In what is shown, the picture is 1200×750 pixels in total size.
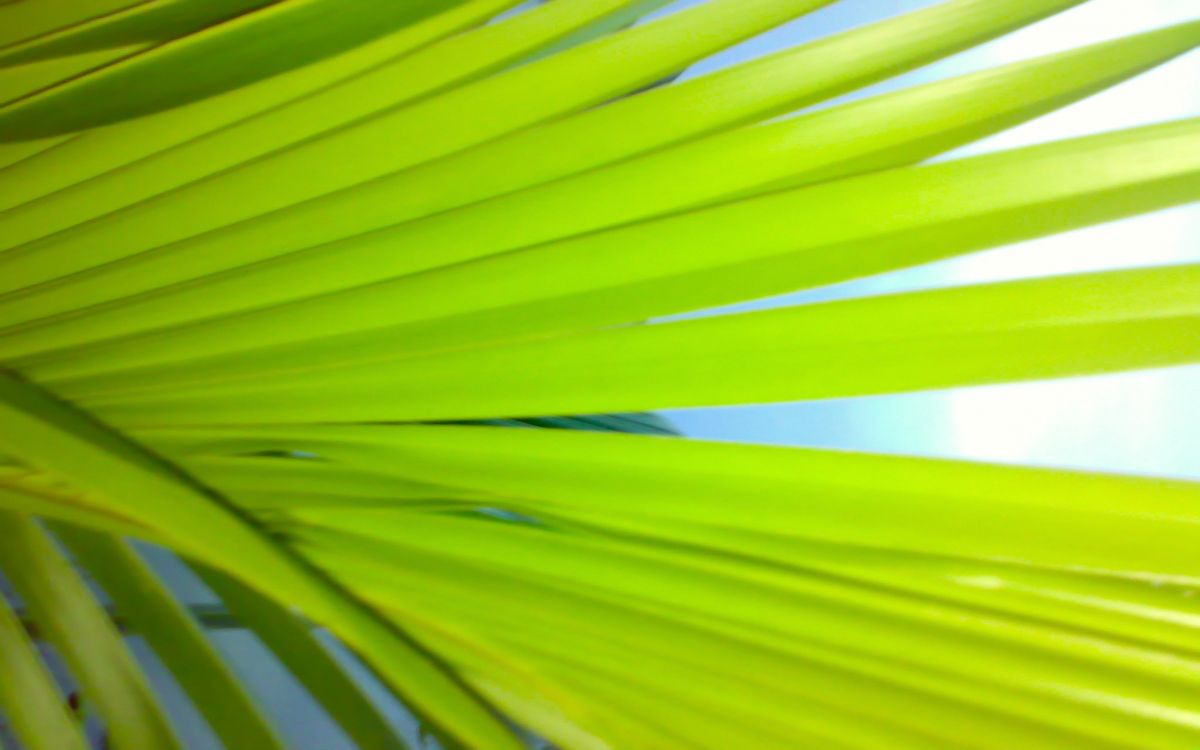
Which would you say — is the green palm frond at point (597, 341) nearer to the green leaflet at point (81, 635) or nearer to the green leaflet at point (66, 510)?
the green leaflet at point (66, 510)

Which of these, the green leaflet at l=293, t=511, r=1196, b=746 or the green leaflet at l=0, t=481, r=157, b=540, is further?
the green leaflet at l=0, t=481, r=157, b=540

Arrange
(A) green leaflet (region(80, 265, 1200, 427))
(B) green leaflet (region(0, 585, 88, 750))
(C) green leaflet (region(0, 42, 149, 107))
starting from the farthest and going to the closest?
(B) green leaflet (region(0, 585, 88, 750))
(C) green leaflet (region(0, 42, 149, 107))
(A) green leaflet (region(80, 265, 1200, 427))

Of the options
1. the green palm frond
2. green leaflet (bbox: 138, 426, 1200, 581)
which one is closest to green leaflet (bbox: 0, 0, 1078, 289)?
the green palm frond

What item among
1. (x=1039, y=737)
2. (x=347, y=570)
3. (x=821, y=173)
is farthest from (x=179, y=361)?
(x=1039, y=737)

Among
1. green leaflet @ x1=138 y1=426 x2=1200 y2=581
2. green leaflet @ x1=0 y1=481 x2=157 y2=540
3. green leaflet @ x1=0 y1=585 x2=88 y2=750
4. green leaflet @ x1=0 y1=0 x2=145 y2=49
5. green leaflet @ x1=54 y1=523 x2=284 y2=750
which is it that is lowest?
green leaflet @ x1=0 y1=585 x2=88 y2=750

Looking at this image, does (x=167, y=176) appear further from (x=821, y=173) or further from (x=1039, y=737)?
(x=1039, y=737)

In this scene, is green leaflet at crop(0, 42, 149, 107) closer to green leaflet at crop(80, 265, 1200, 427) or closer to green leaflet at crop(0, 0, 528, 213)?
green leaflet at crop(0, 0, 528, 213)

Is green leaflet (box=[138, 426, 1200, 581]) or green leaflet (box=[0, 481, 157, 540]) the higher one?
green leaflet (box=[138, 426, 1200, 581])
